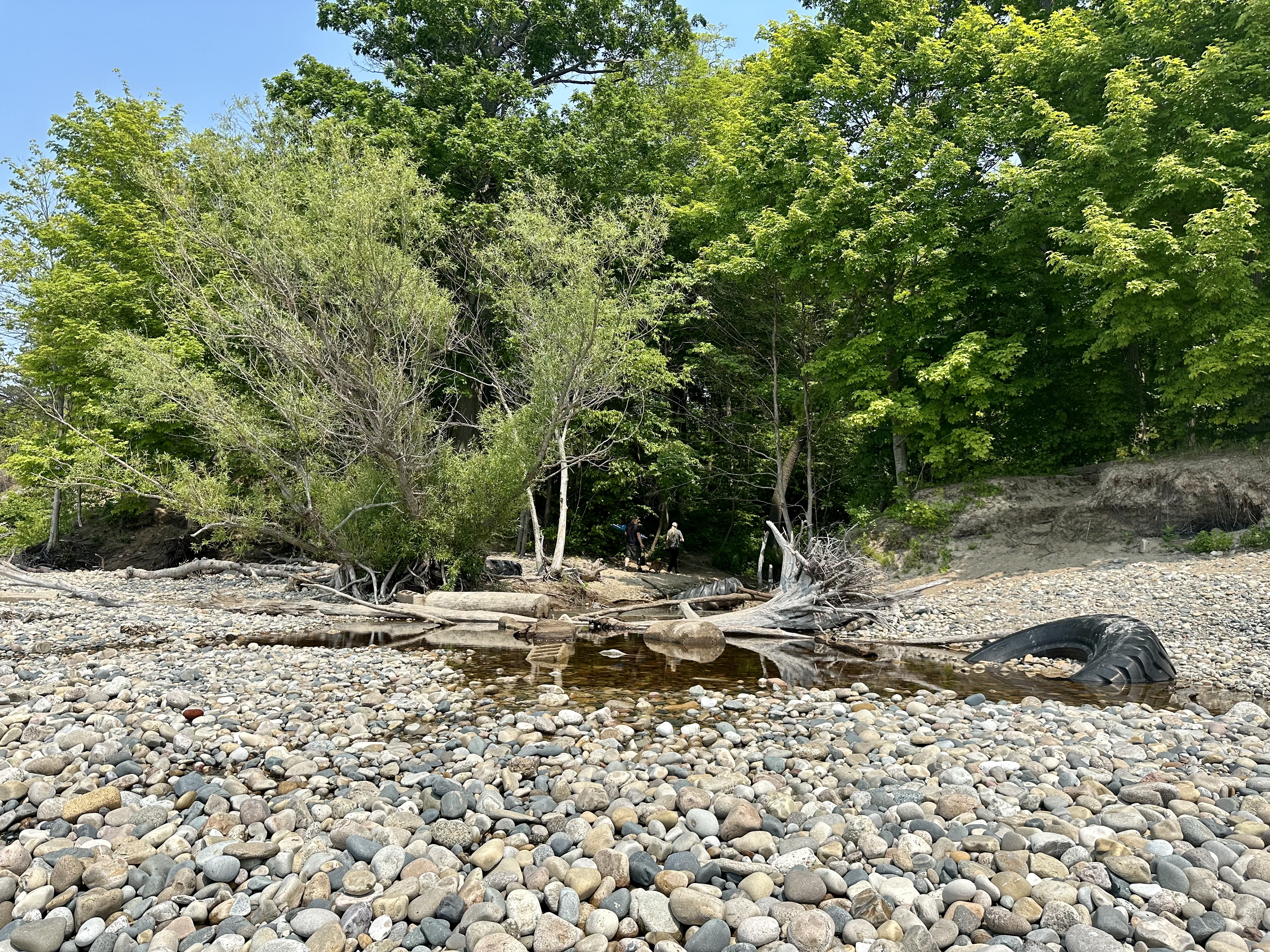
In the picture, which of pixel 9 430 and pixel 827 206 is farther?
pixel 9 430

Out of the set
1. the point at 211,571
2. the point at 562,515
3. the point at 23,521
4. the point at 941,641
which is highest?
the point at 23,521

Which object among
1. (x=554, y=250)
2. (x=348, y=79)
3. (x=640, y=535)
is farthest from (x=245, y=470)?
(x=348, y=79)

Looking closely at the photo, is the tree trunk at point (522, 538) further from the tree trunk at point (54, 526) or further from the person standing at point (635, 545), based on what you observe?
the tree trunk at point (54, 526)

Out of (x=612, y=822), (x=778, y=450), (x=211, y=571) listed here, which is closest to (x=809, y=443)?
(x=778, y=450)

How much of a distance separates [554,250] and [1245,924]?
1446cm

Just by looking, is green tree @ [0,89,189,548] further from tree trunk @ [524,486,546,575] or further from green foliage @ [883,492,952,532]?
green foliage @ [883,492,952,532]

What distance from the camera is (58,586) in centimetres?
1288

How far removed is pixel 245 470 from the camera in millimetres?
16406

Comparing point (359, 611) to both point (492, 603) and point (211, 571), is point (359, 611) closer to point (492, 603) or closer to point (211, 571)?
point (492, 603)

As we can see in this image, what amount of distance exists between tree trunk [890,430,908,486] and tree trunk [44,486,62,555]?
24764 millimetres

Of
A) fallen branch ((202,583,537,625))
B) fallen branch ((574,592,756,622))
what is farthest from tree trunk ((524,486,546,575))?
fallen branch ((202,583,537,625))

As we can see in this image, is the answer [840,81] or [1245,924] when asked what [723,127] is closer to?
[840,81]

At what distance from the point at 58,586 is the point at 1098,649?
17.2 m

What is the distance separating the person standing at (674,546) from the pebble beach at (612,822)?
13834mm
